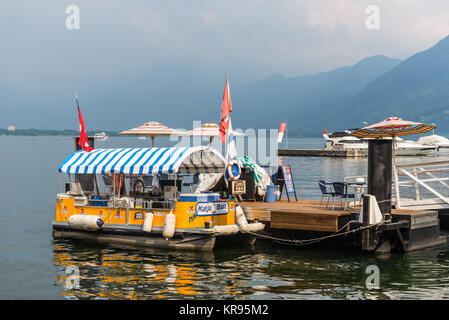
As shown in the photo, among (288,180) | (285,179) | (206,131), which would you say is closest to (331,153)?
(206,131)

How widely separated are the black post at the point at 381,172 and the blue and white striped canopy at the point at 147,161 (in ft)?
18.1

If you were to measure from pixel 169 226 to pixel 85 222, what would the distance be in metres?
3.43

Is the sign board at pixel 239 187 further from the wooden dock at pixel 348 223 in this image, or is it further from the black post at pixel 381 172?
the black post at pixel 381 172

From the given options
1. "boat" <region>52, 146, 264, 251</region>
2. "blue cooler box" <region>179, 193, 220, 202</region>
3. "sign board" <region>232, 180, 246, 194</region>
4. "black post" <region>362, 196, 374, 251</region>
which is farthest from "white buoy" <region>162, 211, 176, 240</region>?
"black post" <region>362, 196, 374, 251</region>

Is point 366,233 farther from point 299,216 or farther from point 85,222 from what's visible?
point 85,222

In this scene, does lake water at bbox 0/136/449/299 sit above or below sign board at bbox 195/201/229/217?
below

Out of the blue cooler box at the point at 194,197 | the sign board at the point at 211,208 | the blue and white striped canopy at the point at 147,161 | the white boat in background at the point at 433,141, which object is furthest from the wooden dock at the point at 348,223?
the white boat in background at the point at 433,141

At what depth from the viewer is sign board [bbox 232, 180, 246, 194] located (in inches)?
813

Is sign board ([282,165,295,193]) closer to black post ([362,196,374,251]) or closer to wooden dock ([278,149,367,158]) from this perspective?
black post ([362,196,374,251])

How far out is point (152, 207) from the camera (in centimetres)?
1995

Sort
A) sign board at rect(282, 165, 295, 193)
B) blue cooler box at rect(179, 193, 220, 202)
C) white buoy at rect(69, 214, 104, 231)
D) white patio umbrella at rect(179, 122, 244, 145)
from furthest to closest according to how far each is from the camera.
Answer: white patio umbrella at rect(179, 122, 244, 145), sign board at rect(282, 165, 295, 193), white buoy at rect(69, 214, 104, 231), blue cooler box at rect(179, 193, 220, 202)

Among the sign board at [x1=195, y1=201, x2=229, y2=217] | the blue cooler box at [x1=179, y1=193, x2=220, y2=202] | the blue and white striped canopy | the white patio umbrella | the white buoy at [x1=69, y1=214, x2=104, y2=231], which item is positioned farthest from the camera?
the white patio umbrella
